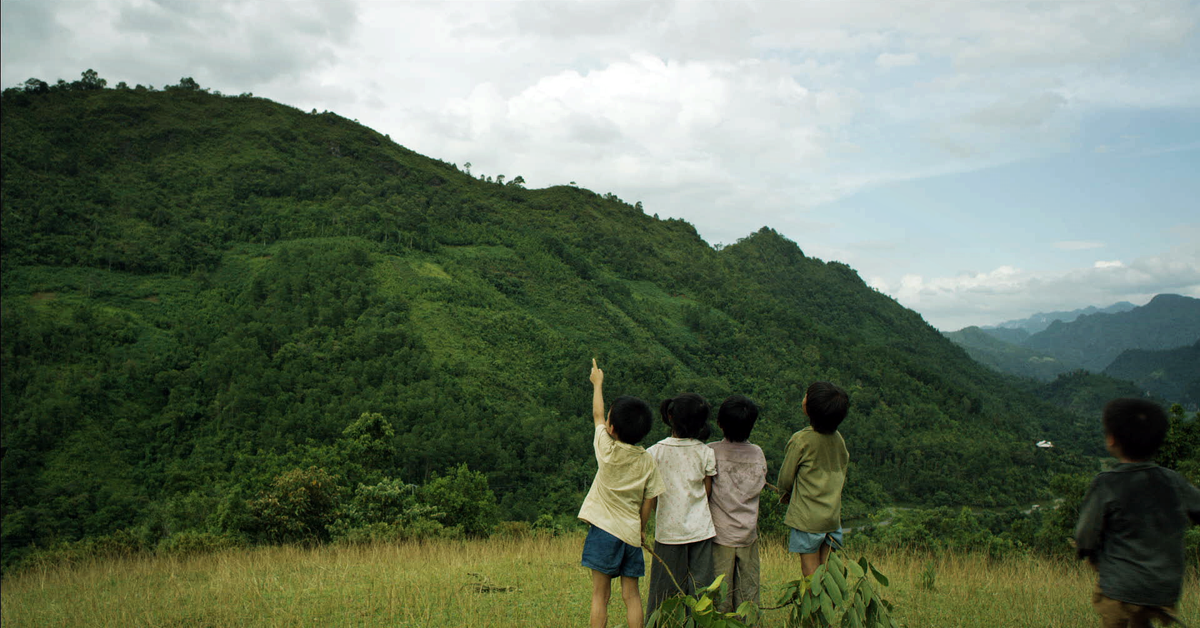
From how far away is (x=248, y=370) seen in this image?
3878 cm

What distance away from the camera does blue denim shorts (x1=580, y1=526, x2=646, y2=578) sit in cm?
330

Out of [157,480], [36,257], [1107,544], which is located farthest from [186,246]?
[1107,544]

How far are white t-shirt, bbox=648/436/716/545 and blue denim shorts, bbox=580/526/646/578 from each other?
0.16 m

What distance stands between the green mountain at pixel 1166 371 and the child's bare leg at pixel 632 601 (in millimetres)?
100538

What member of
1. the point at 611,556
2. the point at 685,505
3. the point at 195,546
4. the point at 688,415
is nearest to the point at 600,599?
the point at 611,556

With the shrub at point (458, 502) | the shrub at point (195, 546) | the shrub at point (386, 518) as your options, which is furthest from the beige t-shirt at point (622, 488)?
the shrub at point (458, 502)

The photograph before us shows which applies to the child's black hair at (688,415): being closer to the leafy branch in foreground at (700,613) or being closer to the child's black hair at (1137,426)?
the leafy branch in foreground at (700,613)

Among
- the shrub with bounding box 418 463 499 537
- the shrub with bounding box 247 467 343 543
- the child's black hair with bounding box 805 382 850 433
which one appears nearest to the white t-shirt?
the child's black hair with bounding box 805 382 850 433

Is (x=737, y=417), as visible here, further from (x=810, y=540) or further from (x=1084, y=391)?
(x=1084, y=391)

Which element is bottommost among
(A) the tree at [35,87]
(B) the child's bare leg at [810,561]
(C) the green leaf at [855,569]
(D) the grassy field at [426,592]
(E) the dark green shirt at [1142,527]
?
(D) the grassy field at [426,592]

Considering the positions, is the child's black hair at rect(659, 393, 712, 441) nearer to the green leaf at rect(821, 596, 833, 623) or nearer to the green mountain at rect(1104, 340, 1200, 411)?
the green leaf at rect(821, 596, 833, 623)

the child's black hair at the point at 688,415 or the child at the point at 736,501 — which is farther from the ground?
the child's black hair at the point at 688,415

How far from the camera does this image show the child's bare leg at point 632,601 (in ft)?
11.0

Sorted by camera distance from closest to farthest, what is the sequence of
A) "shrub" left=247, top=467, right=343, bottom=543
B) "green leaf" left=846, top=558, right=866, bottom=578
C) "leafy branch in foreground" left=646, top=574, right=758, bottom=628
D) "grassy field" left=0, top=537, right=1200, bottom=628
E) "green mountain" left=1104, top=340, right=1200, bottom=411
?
"leafy branch in foreground" left=646, top=574, right=758, bottom=628
"green leaf" left=846, top=558, right=866, bottom=578
"grassy field" left=0, top=537, right=1200, bottom=628
"shrub" left=247, top=467, right=343, bottom=543
"green mountain" left=1104, top=340, right=1200, bottom=411
